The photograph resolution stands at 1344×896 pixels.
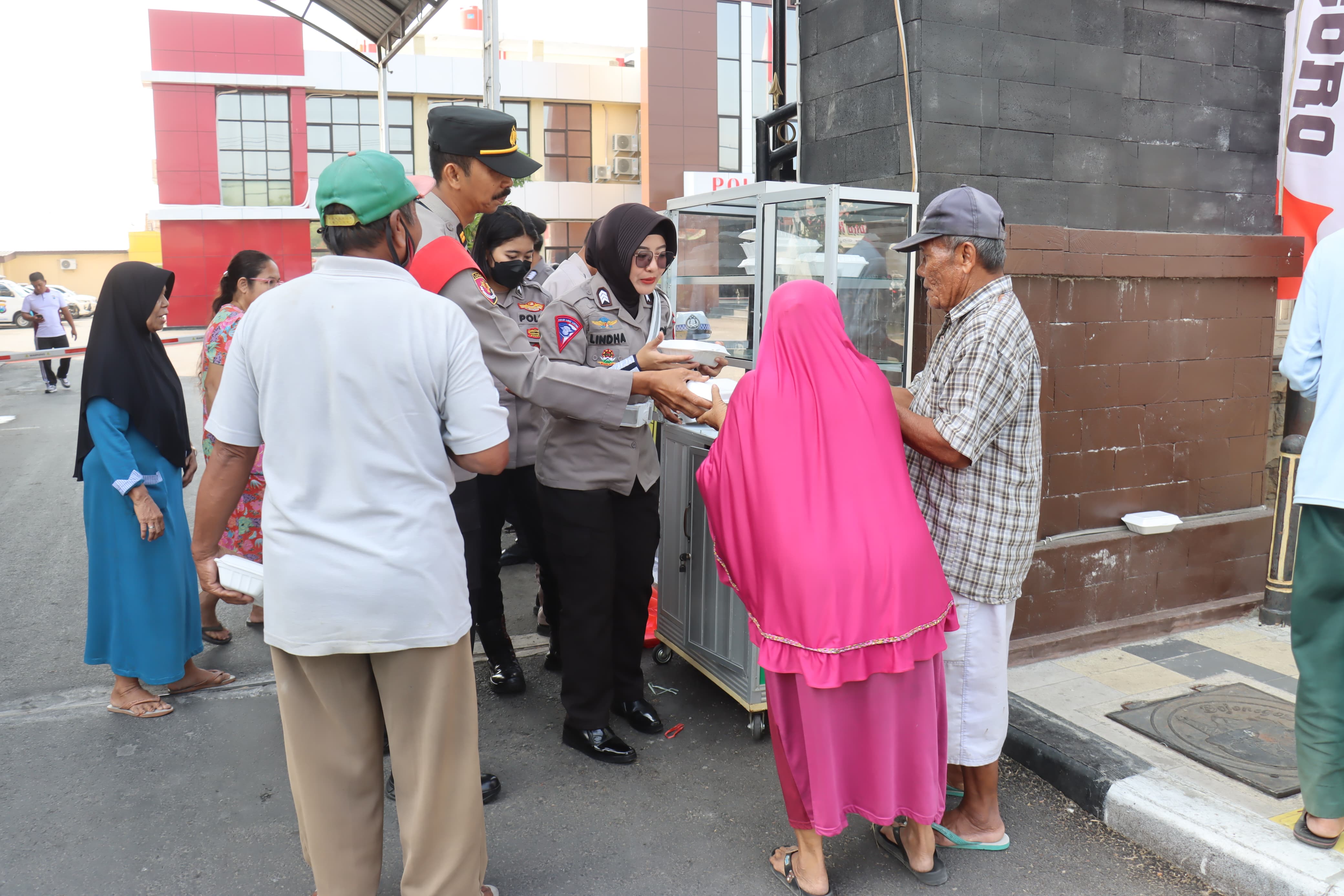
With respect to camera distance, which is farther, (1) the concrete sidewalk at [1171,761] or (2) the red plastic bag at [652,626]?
(2) the red plastic bag at [652,626]

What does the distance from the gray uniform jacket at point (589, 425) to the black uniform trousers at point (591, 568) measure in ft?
0.18

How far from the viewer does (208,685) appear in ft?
13.8

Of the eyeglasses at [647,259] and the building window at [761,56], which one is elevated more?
the building window at [761,56]

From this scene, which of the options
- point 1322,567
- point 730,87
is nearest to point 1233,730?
point 1322,567

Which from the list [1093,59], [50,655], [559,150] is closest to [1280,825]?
[1093,59]

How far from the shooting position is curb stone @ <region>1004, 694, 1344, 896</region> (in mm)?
2635

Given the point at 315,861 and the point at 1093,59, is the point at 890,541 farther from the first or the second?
the point at 1093,59

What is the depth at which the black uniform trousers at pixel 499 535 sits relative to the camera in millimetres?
4105

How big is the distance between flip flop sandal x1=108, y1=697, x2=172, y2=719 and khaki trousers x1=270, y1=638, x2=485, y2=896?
1918 millimetres

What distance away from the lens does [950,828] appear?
2.98 m

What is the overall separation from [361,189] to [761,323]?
2352mm

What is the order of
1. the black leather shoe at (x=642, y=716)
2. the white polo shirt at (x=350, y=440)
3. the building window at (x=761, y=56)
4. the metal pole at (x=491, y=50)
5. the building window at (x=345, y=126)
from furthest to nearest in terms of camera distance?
the building window at (x=345, y=126) < the building window at (x=761, y=56) < the metal pole at (x=491, y=50) < the black leather shoe at (x=642, y=716) < the white polo shirt at (x=350, y=440)

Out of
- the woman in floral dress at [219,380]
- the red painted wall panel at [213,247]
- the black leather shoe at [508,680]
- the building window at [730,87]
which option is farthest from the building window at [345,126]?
the black leather shoe at [508,680]

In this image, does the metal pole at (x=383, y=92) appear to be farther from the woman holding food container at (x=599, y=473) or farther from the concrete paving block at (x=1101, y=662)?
the concrete paving block at (x=1101, y=662)
